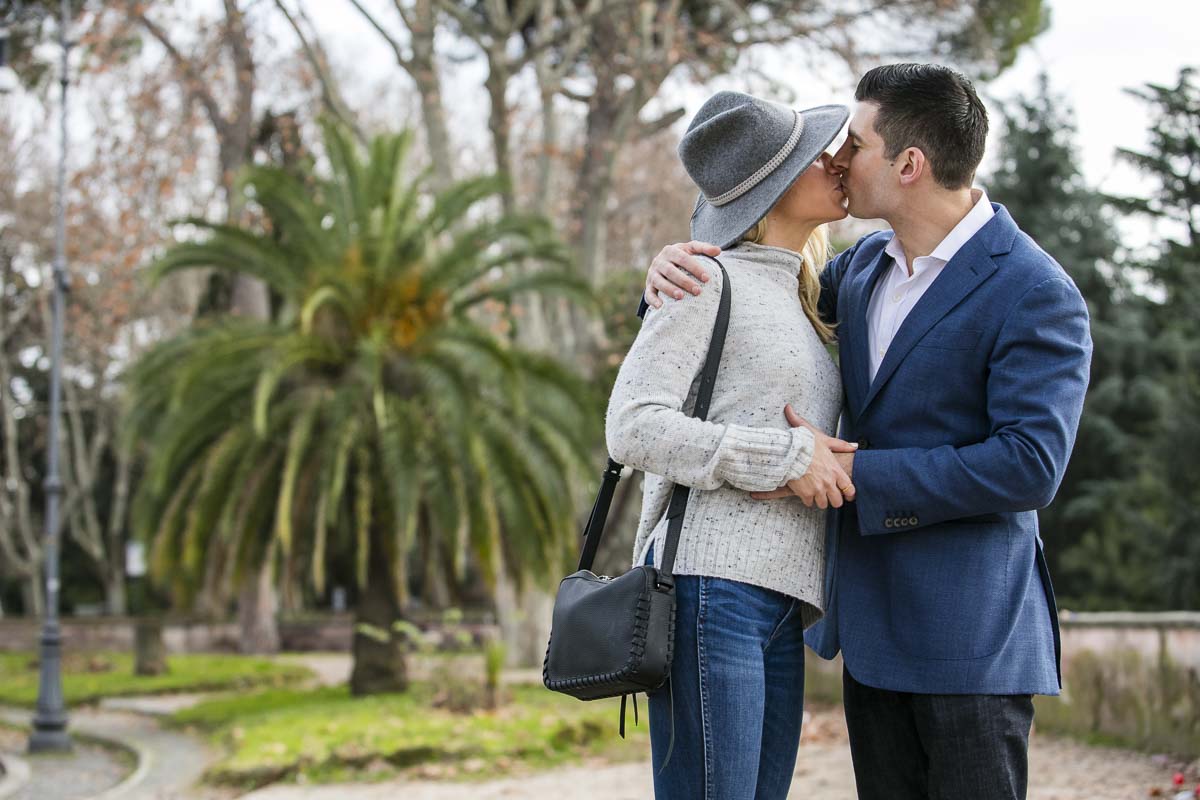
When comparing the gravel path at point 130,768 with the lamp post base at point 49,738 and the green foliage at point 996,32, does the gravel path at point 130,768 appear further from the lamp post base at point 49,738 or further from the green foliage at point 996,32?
the green foliage at point 996,32

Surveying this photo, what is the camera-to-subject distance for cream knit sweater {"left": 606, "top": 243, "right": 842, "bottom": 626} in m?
2.47

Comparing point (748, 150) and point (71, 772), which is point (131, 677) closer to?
point (71, 772)

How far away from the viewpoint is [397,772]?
30.8 ft

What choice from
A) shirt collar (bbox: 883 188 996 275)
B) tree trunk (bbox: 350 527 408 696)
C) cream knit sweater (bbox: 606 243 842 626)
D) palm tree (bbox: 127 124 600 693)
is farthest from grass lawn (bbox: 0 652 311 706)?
shirt collar (bbox: 883 188 996 275)

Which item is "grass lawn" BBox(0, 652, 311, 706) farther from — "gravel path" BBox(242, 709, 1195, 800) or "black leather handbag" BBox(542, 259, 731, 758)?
"black leather handbag" BBox(542, 259, 731, 758)

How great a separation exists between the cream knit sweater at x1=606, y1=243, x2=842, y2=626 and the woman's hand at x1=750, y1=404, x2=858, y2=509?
0.03 meters

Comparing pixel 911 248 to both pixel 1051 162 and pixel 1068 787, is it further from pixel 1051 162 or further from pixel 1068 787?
pixel 1051 162

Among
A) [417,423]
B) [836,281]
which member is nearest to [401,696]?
[417,423]

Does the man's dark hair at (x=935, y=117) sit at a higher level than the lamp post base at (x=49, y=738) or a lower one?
higher

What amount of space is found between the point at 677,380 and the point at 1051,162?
21.9 meters

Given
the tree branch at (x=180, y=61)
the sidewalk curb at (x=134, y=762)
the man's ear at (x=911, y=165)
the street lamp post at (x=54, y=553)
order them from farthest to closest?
1. the tree branch at (x=180, y=61)
2. the street lamp post at (x=54, y=553)
3. the sidewalk curb at (x=134, y=762)
4. the man's ear at (x=911, y=165)

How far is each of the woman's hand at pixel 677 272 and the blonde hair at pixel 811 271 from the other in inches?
4.9

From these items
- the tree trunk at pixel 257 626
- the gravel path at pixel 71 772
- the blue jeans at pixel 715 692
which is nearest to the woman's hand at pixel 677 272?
the blue jeans at pixel 715 692

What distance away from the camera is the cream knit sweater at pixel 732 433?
247cm
